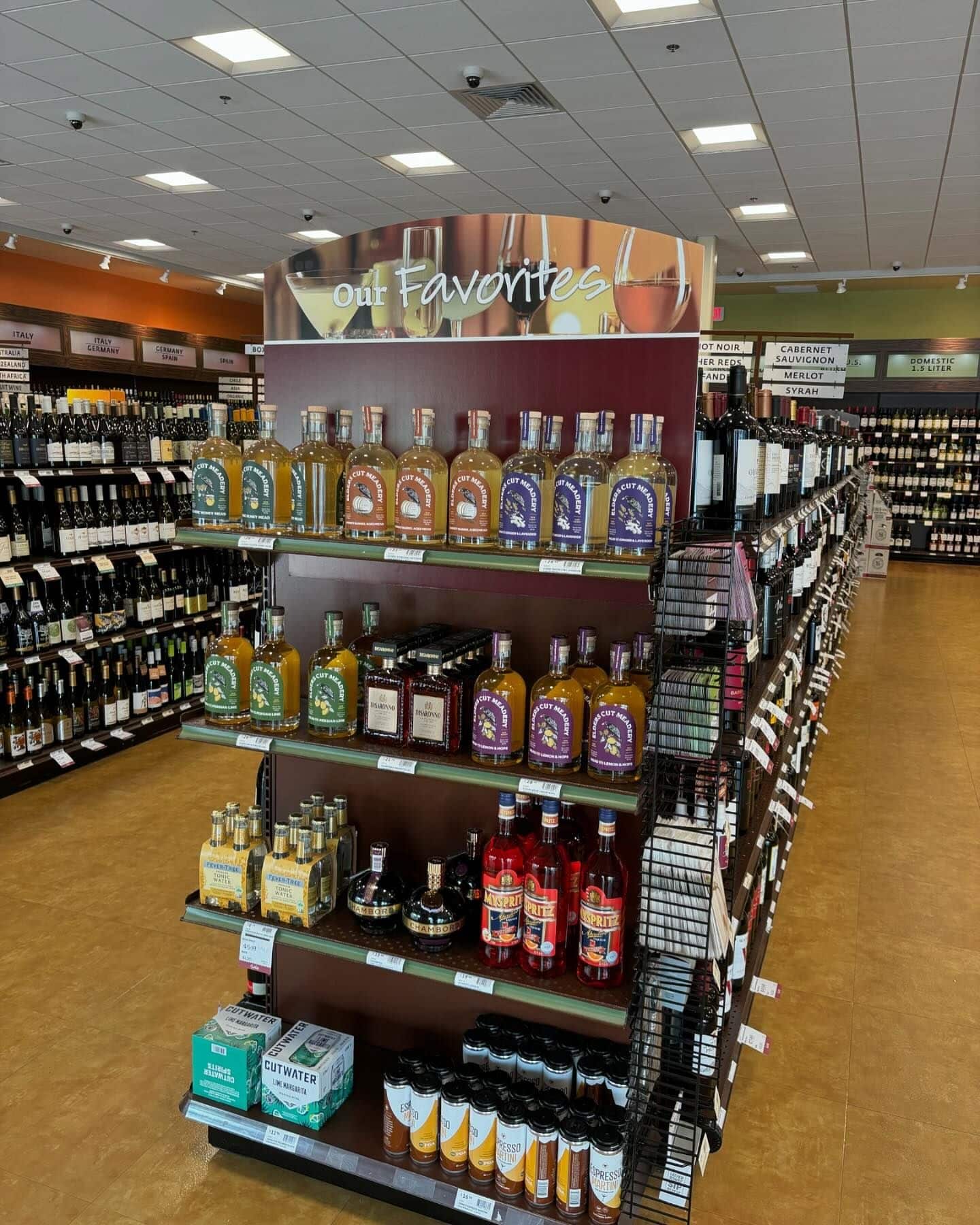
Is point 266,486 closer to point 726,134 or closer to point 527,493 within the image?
point 527,493

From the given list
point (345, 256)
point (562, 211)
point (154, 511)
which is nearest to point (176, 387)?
point (562, 211)

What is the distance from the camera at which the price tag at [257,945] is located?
2.27 meters

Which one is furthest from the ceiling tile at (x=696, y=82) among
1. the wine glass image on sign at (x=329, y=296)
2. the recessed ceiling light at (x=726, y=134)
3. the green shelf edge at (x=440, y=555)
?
the green shelf edge at (x=440, y=555)

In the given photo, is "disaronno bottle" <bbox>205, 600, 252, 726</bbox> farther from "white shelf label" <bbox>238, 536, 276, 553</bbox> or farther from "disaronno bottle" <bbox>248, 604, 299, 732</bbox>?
"white shelf label" <bbox>238, 536, 276, 553</bbox>

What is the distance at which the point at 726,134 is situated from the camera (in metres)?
6.66

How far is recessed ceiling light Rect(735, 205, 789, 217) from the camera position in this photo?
28.2ft

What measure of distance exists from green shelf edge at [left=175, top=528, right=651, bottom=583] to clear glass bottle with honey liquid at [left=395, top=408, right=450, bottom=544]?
0.05 metres

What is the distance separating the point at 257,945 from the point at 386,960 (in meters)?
0.34

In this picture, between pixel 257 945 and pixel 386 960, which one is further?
pixel 257 945

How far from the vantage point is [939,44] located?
4992 millimetres

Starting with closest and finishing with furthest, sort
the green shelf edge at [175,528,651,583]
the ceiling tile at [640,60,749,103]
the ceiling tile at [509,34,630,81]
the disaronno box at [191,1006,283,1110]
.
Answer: the green shelf edge at [175,528,651,583] < the disaronno box at [191,1006,283,1110] < the ceiling tile at [509,34,630,81] < the ceiling tile at [640,60,749,103]

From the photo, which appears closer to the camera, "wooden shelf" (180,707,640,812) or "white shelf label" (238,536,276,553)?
"wooden shelf" (180,707,640,812)

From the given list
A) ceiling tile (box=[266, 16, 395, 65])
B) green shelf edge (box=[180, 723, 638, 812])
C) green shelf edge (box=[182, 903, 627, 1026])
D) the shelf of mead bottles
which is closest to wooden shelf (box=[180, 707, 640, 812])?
green shelf edge (box=[180, 723, 638, 812])

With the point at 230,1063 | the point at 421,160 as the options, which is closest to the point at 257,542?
the point at 230,1063
